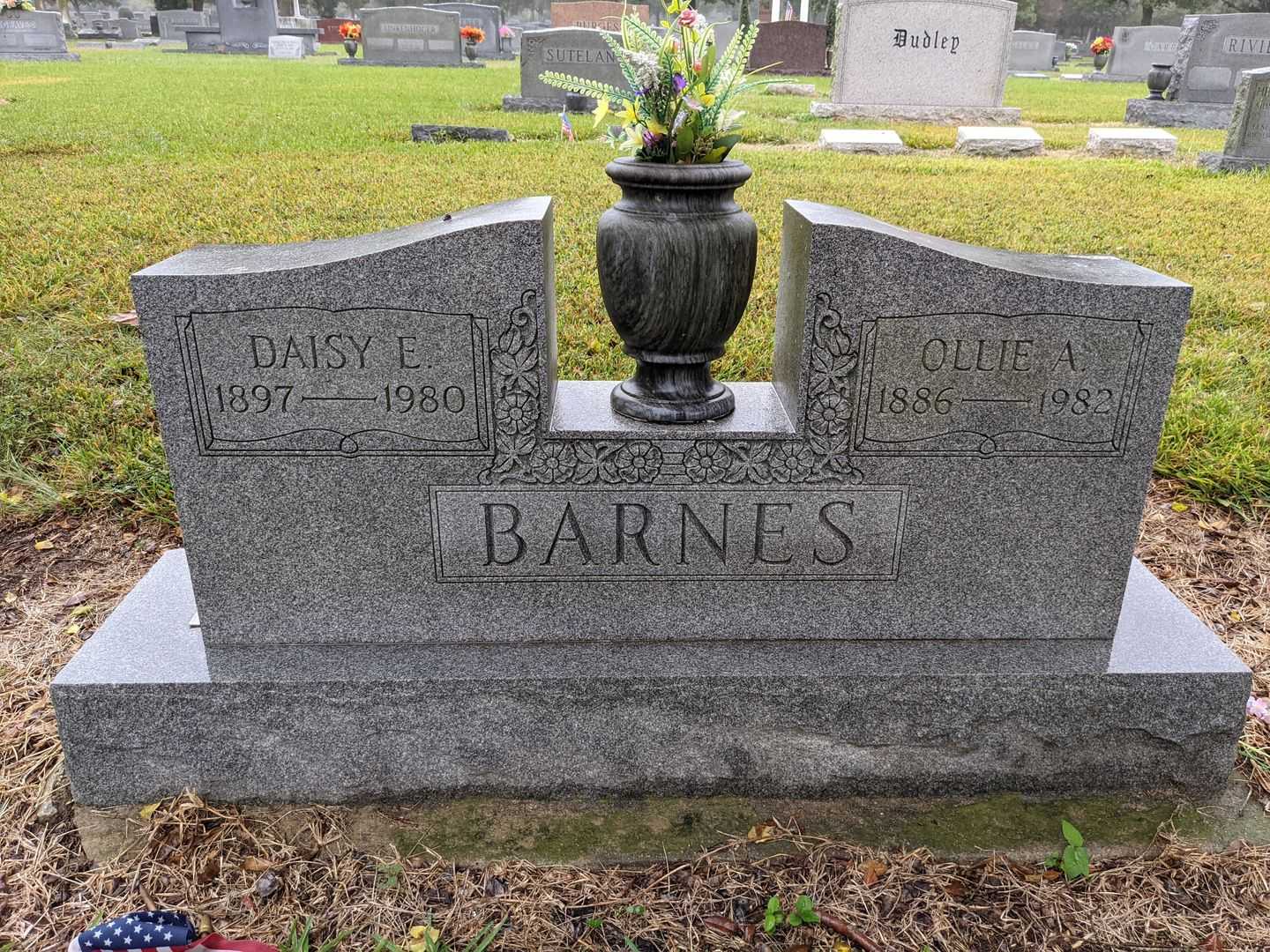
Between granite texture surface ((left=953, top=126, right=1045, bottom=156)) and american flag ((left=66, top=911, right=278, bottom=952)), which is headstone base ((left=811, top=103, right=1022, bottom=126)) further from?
american flag ((left=66, top=911, right=278, bottom=952))

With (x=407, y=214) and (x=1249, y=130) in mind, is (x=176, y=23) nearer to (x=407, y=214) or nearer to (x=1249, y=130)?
(x=407, y=214)

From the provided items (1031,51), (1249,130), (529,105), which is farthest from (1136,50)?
(529,105)

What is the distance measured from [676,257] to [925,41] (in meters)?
12.9

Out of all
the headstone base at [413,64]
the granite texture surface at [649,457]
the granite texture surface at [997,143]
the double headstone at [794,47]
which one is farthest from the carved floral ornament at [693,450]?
the headstone base at [413,64]

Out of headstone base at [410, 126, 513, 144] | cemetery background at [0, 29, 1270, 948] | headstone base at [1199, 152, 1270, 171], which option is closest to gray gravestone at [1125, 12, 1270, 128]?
cemetery background at [0, 29, 1270, 948]

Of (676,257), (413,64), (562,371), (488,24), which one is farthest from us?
(488,24)

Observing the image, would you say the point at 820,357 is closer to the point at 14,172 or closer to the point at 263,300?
the point at 263,300

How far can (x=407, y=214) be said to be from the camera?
6605mm

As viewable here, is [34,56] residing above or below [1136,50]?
below

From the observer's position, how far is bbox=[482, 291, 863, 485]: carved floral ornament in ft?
7.14

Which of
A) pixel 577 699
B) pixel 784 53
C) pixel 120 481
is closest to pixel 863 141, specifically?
pixel 120 481

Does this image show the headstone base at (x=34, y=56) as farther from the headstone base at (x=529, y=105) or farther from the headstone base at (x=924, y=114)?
the headstone base at (x=924, y=114)

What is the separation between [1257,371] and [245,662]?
4.59m

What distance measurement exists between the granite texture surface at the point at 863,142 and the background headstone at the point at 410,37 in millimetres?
17075
